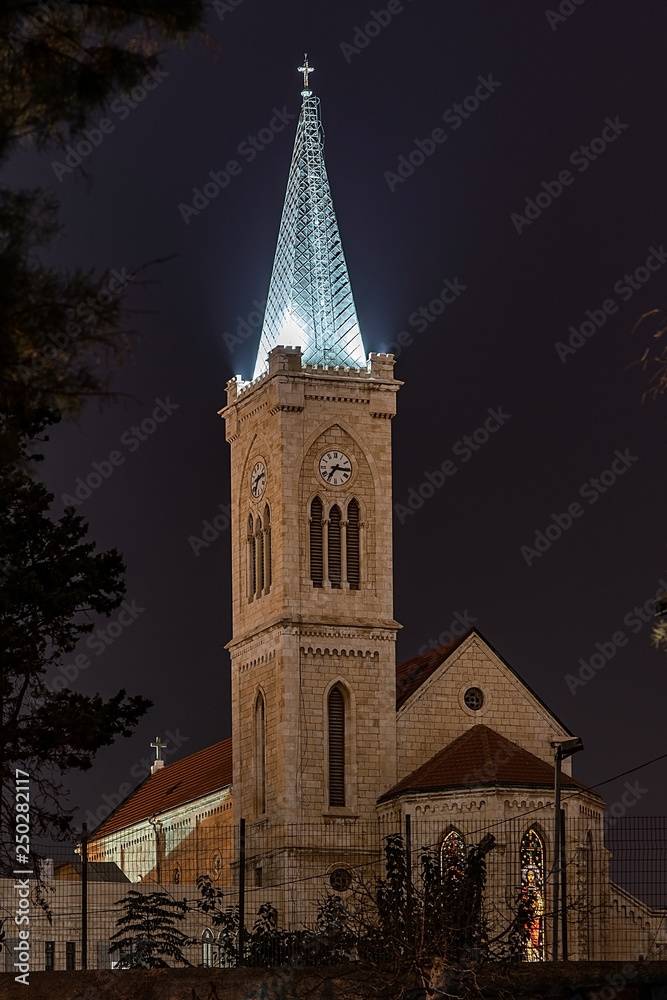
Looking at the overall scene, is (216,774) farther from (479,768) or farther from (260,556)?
(479,768)

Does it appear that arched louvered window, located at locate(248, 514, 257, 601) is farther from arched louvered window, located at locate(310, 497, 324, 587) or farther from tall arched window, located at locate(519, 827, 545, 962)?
tall arched window, located at locate(519, 827, 545, 962)

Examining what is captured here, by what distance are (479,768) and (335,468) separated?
10.7 metres

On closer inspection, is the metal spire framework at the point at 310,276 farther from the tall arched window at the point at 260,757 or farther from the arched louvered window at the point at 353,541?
the tall arched window at the point at 260,757

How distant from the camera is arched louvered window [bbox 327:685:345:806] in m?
58.8

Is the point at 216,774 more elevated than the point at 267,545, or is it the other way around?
the point at 267,545

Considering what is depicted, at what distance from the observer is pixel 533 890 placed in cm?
3156

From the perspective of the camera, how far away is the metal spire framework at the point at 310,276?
61781 millimetres

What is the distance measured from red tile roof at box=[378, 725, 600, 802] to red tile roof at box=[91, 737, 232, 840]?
8899mm

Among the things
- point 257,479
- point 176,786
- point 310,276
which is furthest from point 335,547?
point 176,786

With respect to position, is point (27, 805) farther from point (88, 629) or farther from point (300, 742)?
point (300, 742)

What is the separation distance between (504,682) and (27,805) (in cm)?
3616

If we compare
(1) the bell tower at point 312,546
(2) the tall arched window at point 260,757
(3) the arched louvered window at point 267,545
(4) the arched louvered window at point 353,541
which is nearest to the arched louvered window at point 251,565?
(1) the bell tower at point 312,546

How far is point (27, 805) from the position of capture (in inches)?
1047

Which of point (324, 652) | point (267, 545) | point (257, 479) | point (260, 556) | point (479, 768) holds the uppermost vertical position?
point (257, 479)
